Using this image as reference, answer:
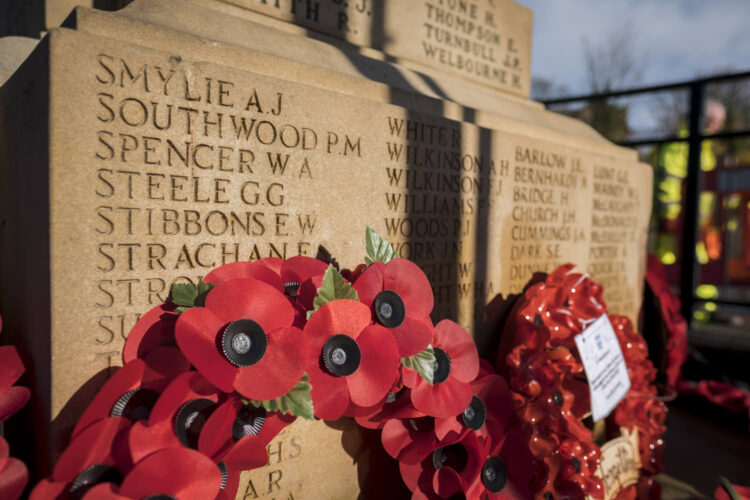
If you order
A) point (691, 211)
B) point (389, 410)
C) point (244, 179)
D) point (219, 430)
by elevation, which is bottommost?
point (389, 410)

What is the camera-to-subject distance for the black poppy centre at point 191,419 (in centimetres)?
116

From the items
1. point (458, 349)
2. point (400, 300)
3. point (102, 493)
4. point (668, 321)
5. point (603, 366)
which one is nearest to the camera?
point (102, 493)

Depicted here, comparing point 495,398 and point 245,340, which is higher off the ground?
point 245,340

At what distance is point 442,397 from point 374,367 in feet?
1.08

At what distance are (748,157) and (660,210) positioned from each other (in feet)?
15.0

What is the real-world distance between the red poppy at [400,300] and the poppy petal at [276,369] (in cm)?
29

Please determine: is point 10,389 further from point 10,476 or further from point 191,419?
point 191,419

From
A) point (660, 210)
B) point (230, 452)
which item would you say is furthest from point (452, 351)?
point (660, 210)

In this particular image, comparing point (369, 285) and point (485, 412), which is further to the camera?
point (485, 412)

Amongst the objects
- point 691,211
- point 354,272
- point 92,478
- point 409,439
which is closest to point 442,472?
point 409,439

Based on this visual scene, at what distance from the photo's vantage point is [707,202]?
1159cm

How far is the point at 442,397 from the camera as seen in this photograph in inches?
61.2

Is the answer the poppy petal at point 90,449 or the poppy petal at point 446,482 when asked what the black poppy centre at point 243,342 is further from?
the poppy petal at point 446,482

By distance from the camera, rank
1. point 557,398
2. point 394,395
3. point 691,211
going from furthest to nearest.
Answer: point 691,211
point 557,398
point 394,395
